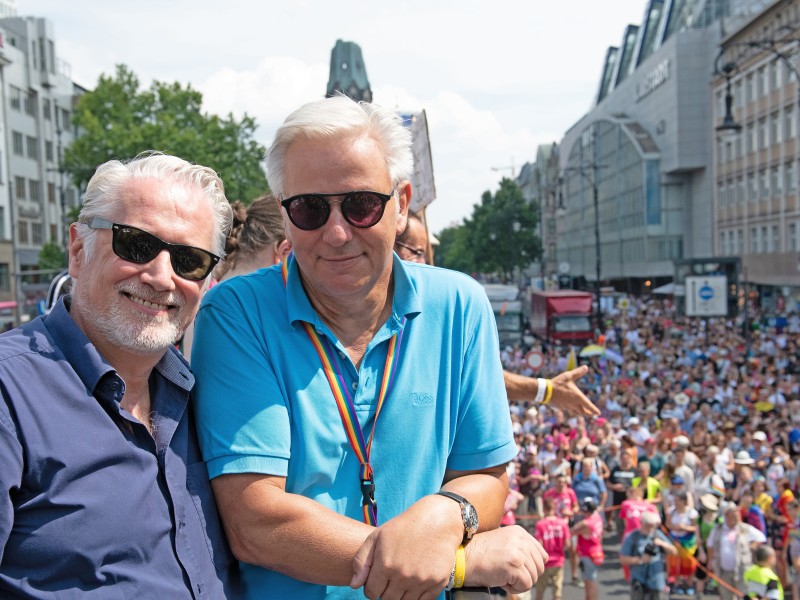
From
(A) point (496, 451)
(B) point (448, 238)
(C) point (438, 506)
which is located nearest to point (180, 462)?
(C) point (438, 506)

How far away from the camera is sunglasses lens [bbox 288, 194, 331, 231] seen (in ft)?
7.49

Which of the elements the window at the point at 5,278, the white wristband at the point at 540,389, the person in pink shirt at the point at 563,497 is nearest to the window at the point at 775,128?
the window at the point at 5,278

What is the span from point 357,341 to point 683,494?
11.1m

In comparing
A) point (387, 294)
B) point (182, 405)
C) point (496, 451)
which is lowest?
point (496, 451)

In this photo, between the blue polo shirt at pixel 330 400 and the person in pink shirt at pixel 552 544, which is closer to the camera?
the blue polo shirt at pixel 330 400

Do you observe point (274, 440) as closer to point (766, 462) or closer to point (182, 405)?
point (182, 405)

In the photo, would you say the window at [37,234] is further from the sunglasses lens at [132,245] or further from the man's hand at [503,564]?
the man's hand at [503,564]

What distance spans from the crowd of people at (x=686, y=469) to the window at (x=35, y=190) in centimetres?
4388

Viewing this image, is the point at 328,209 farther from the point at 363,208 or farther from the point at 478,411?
the point at 478,411

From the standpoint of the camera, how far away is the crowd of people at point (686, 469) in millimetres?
11609

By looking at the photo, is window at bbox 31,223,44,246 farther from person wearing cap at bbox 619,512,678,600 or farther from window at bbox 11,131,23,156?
person wearing cap at bbox 619,512,678,600

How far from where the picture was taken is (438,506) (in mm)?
2152

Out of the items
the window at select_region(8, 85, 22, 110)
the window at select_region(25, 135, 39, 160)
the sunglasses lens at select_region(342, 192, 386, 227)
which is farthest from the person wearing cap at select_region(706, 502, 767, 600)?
the window at select_region(25, 135, 39, 160)

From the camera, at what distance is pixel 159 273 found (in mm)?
2289
